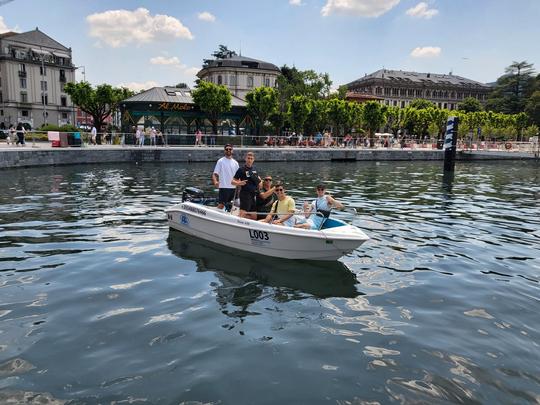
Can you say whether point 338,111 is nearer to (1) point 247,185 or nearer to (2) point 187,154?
(2) point 187,154

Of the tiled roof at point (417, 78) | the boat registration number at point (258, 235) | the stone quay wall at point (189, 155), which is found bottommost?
the boat registration number at point (258, 235)

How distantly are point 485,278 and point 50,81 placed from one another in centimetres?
9760

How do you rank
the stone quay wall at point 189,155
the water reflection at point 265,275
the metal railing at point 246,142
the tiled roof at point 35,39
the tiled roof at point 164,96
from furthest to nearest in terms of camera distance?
the tiled roof at point 35,39, the tiled roof at point 164,96, the metal railing at point 246,142, the stone quay wall at point 189,155, the water reflection at point 265,275

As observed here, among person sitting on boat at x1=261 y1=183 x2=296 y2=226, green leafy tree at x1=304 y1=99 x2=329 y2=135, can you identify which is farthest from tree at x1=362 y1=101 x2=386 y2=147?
person sitting on boat at x1=261 y1=183 x2=296 y2=226

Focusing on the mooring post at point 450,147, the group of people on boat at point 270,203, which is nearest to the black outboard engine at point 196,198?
the group of people on boat at point 270,203

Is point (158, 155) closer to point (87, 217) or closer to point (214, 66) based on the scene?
point (87, 217)

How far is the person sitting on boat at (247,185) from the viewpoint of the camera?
10.8 meters

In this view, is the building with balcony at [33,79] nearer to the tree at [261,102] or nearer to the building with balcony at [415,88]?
the tree at [261,102]

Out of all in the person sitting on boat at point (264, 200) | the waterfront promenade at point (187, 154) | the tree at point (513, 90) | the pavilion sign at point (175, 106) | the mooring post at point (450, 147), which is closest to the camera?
the person sitting on boat at point (264, 200)

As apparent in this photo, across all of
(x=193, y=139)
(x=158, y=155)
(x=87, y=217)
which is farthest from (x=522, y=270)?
(x=193, y=139)

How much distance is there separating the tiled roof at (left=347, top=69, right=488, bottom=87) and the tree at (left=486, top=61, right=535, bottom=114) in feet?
66.4

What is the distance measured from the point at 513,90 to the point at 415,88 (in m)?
29.5

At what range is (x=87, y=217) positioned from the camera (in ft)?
48.7

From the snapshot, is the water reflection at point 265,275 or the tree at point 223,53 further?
the tree at point 223,53
